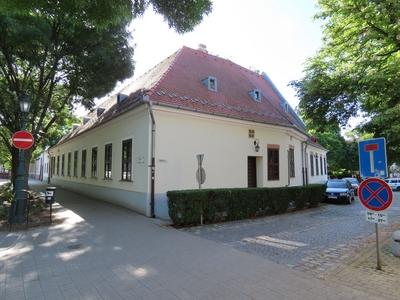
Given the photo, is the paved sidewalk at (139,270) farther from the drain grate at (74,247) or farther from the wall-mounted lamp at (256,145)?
the wall-mounted lamp at (256,145)

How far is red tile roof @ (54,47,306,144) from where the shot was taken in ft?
42.8

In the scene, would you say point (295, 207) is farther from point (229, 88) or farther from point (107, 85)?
point (107, 85)

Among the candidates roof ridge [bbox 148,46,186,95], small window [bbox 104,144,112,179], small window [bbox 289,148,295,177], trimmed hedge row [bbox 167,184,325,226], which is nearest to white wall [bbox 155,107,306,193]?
roof ridge [bbox 148,46,186,95]

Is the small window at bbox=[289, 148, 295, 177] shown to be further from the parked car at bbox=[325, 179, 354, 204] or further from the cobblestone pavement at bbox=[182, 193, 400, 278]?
the cobblestone pavement at bbox=[182, 193, 400, 278]

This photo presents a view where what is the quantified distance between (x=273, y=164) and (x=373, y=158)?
432 inches

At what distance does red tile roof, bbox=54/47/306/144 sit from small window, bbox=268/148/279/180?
63.7 inches

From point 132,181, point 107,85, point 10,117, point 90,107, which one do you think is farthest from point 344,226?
point 10,117

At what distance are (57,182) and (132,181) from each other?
19737 mm

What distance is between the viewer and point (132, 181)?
1323 cm

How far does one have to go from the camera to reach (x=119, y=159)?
14914mm

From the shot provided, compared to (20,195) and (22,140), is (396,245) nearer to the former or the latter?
(22,140)

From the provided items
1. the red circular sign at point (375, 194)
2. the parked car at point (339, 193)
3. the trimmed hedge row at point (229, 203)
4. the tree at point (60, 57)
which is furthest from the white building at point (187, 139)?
the red circular sign at point (375, 194)

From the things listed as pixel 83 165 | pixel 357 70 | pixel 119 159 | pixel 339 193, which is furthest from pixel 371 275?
pixel 83 165

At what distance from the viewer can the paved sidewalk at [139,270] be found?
15.3 ft
